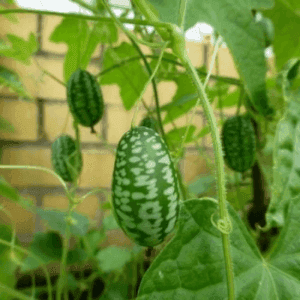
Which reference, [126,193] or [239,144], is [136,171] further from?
[239,144]

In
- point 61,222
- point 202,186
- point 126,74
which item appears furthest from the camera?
point 202,186

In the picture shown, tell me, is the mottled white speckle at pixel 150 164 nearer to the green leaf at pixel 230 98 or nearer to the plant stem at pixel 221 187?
the plant stem at pixel 221 187

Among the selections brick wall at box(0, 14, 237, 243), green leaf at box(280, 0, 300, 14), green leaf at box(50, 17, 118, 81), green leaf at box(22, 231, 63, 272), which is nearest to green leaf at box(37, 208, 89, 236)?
green leaf at box(22, 231, 63, 272)

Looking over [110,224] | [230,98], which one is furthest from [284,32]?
[110,224]

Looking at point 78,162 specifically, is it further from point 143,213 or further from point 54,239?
point 54,239

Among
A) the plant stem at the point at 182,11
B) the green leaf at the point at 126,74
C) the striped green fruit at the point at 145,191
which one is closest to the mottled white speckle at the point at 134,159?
the striped green fruit at the point at 145,191

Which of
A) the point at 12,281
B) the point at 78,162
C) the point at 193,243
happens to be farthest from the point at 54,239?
the point at 193,243
